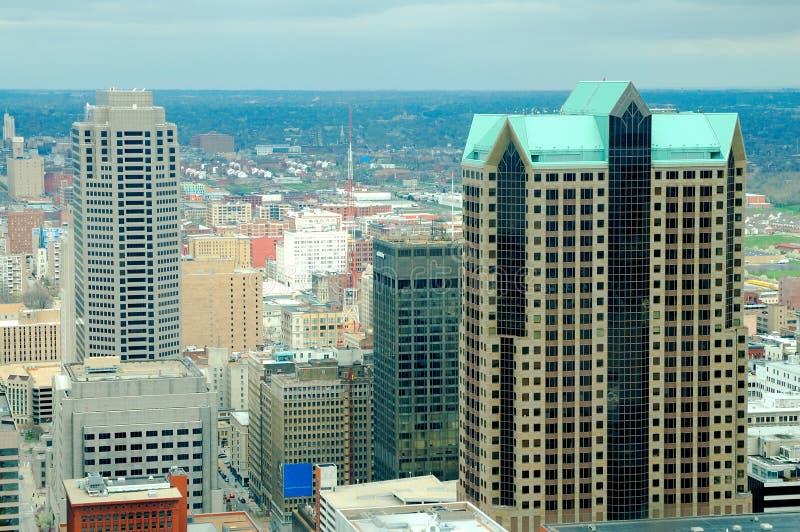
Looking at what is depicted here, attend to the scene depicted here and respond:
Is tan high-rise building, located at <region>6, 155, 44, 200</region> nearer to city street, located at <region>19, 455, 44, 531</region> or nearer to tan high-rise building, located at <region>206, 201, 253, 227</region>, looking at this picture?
tan high-rise building, located at <region>206, 201, 253, 227</region>

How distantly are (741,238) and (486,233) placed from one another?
602 centimetres

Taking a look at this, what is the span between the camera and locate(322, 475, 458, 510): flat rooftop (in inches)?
1628

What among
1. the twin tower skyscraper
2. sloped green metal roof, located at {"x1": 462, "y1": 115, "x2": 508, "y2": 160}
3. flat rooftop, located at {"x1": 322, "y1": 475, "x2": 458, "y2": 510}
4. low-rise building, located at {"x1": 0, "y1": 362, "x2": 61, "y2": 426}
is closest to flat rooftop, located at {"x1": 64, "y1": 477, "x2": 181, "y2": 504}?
flat rooftop, located at {"x1": 322, "y1": 475, "x2": 458, "y2": 510}

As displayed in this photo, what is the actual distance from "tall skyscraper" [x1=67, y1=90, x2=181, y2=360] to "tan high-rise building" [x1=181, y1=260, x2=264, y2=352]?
500 inches

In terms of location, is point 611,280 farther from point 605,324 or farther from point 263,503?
point 263,503

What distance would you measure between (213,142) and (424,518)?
106 m

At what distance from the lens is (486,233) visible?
3803 centimetres

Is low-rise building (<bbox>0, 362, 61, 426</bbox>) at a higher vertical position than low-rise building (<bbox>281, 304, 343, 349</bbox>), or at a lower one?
lower

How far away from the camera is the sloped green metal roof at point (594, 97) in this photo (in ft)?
126

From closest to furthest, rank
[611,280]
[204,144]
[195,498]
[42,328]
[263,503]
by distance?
[611,280] → [195,498] → [263,503] → [42,328] → [204,144]

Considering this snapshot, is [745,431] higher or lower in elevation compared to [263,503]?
higher

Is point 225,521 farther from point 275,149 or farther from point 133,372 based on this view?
point 275,149

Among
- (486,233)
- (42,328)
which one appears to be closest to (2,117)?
(42,328)

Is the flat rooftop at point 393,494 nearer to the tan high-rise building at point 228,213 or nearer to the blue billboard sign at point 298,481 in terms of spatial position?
the blue billboard sign at point 298,481
